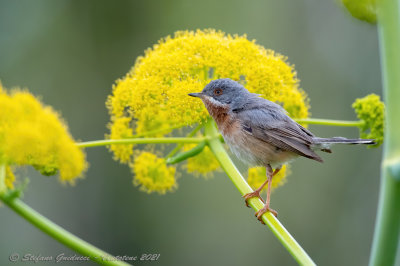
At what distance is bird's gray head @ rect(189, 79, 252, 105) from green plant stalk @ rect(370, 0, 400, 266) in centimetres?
167

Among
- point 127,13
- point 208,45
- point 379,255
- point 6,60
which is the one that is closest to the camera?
point 379,255

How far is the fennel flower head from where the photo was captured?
3285mm

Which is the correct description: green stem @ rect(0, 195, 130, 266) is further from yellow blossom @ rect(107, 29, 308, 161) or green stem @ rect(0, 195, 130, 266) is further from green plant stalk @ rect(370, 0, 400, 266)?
yellow blossom @ rect(107, 29, 308, 161)

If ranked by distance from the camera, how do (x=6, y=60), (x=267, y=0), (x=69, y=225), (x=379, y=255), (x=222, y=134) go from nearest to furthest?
(x=379, y=255) < (x=222, y=134) < (x=69, y=225) < (x=6, y=60) < (x=267, y=0)

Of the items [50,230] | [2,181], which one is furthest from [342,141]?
[2,181]

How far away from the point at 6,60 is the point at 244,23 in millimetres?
6016

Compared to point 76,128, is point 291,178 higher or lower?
lower

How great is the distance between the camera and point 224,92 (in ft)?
13.0

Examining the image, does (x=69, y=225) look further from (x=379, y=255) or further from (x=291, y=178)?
(x=379, y=255)

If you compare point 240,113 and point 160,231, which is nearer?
point 240,113

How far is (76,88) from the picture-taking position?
12148 millimetres

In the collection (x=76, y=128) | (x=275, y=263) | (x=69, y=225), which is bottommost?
(x=275, y=263)

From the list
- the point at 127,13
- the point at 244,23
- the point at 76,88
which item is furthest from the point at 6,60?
the point at 244,23

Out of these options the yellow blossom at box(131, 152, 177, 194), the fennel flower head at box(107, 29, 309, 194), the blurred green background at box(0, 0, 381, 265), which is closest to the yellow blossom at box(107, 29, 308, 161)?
the fennel flower head at box(107, 29, 309, 194)
